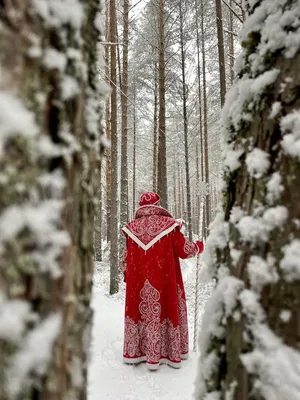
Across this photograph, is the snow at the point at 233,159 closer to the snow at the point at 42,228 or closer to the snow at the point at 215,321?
the snow at the point at 215,321

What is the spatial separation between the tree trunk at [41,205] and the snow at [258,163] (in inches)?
18.0

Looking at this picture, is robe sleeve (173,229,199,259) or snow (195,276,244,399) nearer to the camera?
snow (195,276,244,399)

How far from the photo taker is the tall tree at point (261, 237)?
28.9 inches

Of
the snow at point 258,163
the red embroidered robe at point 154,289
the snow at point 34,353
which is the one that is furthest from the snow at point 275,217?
the red embroidered robe at point 154,289

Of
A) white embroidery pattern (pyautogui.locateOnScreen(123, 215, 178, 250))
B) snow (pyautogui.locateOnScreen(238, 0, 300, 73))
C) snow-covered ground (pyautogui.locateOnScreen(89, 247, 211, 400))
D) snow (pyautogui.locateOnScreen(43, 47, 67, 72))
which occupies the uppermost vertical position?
snow (pyautogui.locateOnScreen(238, 0, 300, 73))

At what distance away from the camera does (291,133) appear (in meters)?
0.80

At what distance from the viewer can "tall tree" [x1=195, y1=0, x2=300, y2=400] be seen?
28.9 inches

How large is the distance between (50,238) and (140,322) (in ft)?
11.2

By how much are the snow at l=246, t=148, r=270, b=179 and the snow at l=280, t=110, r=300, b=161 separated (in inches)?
2.2

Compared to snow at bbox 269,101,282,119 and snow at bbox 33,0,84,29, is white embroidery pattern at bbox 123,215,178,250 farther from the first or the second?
snow at bbox 33,0,84,29

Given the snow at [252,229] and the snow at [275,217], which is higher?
the snow at [275,217]

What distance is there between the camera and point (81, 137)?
0.60 m

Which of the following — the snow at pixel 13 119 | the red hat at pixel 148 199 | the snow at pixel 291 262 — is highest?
the snow at pixel 13 119

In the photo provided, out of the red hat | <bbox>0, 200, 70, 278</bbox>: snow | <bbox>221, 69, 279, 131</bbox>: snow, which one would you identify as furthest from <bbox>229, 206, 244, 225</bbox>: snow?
the red hat
